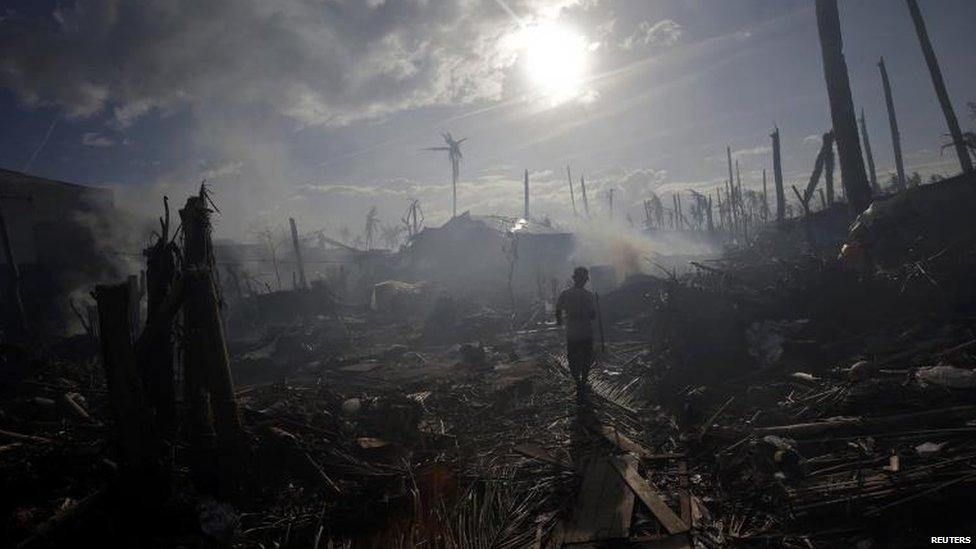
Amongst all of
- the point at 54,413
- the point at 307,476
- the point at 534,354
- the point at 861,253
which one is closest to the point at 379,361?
the point at 534,354

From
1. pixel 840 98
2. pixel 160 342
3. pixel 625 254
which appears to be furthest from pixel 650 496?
pixel 625 254

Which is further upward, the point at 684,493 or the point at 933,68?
the point at 933,68

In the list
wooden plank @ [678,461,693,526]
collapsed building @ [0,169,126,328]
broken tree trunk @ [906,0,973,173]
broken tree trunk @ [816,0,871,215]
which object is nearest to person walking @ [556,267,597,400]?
wooden plank @ [678,461,693,526]

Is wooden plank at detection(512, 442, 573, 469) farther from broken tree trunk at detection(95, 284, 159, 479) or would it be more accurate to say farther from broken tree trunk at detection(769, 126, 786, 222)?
broken tree trunk at detection(769, 126, 786, 222)

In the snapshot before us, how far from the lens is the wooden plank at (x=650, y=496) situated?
147 inches

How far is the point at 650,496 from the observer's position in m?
4.21

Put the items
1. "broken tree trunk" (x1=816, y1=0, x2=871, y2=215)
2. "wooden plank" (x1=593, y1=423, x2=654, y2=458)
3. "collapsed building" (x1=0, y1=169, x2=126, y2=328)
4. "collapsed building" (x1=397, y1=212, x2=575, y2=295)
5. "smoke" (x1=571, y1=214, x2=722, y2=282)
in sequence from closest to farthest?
"wooden plank" (x1=593, y1=423, x2=654, y2=458) → "broken tree trunk" (x1=816, y1=0, x2=871, y2=215) → "collapsed building" (x1=0, y1=169, x2=126, y2=328) → "smoke" (x1=571, y1=214, x2=722, y2=282) → "collapsed building" (x1=397, y1=212, x2=575, y2=295)

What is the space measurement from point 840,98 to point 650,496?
48.6ft

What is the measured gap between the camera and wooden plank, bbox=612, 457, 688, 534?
12.3ft

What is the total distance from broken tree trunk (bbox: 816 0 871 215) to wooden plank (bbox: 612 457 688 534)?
12642mm

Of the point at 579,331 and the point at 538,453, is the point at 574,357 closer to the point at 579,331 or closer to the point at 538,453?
the point at 579,331

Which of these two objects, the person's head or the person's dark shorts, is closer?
the person's dark shorts

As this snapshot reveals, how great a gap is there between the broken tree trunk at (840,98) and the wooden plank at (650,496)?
41.5ft

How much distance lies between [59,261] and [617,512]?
32.4m
